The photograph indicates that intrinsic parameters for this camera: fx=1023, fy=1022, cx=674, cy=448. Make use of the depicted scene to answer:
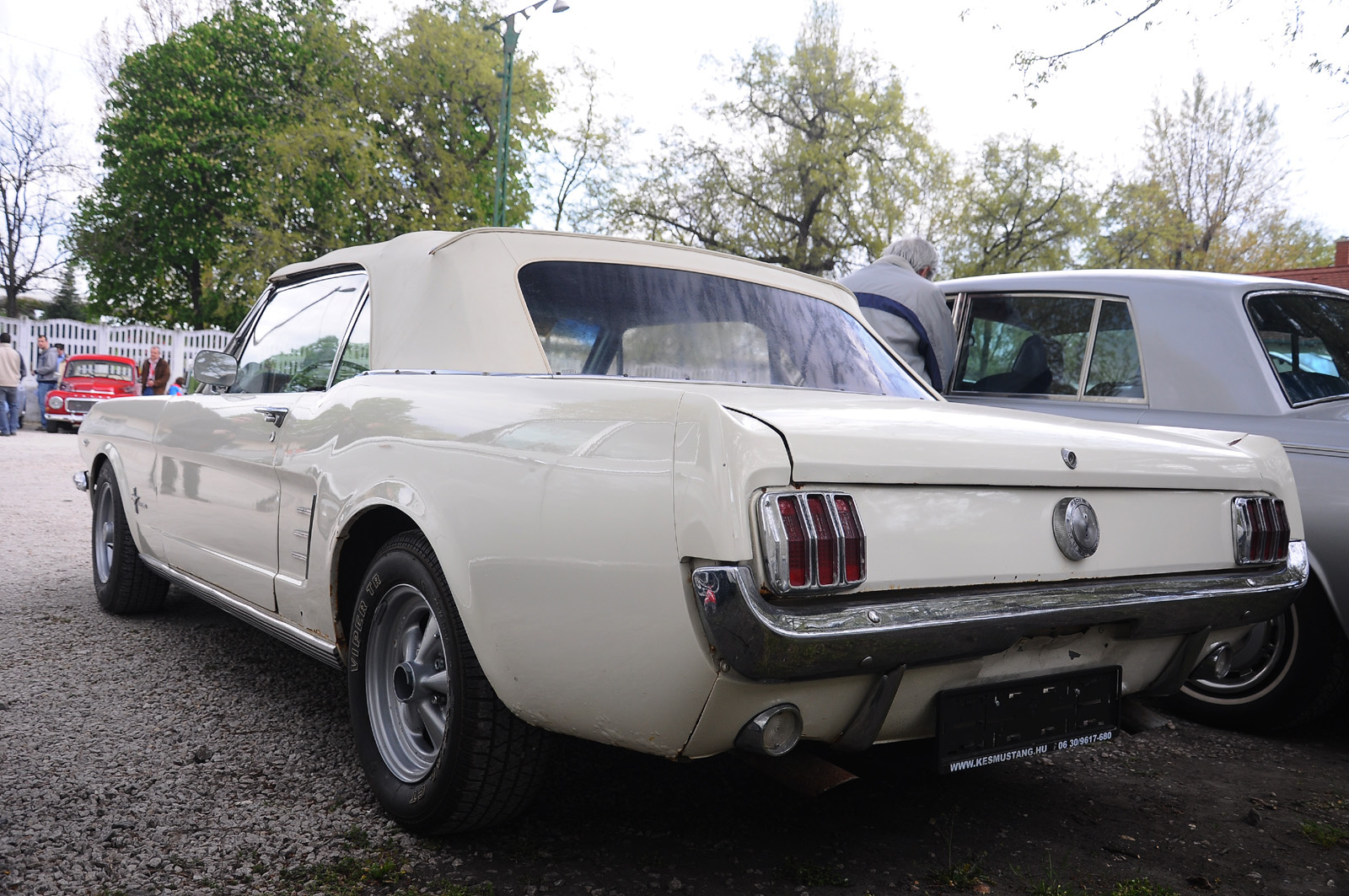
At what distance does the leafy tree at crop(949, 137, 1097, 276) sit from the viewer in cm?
3156

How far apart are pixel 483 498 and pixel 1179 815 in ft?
7.23

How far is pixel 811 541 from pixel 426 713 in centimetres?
129

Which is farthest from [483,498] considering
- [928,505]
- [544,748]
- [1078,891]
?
[1078,891]

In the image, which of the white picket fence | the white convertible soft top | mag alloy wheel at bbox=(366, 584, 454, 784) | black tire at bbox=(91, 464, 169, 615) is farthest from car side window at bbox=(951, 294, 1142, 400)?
the white picket fence

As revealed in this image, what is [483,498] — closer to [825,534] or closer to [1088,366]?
[825,534]

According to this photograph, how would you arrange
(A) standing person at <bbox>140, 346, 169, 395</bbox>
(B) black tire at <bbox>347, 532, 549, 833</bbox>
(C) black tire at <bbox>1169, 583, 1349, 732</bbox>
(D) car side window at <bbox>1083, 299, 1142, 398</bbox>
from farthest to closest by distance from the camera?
1. (A) standing person at <bbox>140, 346, 169, 395</bbox>
2. (D) car side window at <bbox>1083, 299, 1142, 398</bbox>
3. (C) black tire at <bbox>1169, 583, 1349, 732</bbox>
4. (B) black tire at <bbox>347, 532, 549, 833</bbox>

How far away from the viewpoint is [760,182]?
3123 cm

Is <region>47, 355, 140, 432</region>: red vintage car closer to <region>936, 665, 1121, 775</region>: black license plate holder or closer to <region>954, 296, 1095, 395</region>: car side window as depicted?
<region>954, 296, 1095, 395</region>: car side window

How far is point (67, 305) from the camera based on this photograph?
170 ft

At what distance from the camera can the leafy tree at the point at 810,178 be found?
31250 mm

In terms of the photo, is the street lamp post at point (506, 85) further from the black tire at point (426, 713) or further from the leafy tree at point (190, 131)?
the leafy tree at point (190, 131)

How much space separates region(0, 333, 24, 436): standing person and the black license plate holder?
1932cm

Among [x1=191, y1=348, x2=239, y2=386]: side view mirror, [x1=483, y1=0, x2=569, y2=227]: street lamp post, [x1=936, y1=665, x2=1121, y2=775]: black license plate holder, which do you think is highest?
[x1=483, y1=0, x2=569, y2=227]: street lamp post

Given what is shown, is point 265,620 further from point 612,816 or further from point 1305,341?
point 1305,341
